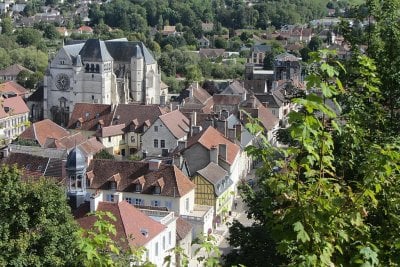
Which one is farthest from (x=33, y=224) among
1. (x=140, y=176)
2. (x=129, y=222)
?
(x=140, y=176)

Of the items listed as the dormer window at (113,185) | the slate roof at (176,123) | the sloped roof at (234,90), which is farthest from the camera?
the sloped roof at (234,90)

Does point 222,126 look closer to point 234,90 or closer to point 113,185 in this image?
point 113,185

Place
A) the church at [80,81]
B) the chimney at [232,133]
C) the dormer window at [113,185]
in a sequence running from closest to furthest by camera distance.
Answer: the dormer window at [113,185], the chimney at [232,133], the church at [80,81]

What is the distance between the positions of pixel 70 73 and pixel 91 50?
3.17m

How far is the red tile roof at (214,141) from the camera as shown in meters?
43.3

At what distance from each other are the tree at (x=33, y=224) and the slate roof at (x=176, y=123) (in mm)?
28871

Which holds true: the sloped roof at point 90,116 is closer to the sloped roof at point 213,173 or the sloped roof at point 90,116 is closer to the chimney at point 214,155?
the chimney at point 214,155

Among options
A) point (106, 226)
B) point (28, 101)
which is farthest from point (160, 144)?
point (106, 226)

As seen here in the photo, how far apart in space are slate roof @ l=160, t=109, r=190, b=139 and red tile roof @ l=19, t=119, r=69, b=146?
8.79m

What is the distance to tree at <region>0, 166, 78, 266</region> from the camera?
66.2ft

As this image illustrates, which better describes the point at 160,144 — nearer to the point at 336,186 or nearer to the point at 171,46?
the point at 336,186

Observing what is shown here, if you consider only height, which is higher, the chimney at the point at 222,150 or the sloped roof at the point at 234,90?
the chimney at the point at 222,150

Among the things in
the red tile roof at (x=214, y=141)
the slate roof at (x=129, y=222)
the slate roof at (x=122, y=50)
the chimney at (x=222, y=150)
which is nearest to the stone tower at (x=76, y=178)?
the slate roof at (x=129, y=222)

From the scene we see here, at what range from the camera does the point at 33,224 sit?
21.3 meters
